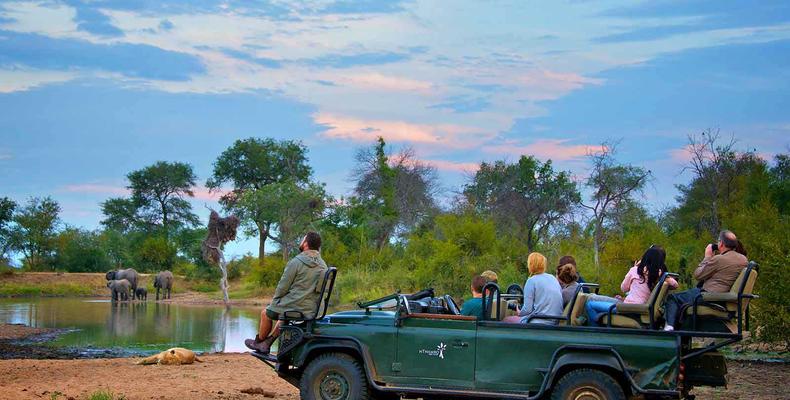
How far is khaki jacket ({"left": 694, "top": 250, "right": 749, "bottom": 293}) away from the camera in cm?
1023

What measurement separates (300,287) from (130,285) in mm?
42053

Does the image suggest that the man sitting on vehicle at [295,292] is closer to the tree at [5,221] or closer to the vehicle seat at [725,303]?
the vehicle seat at [725,303]

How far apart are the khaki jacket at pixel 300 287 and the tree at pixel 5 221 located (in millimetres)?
56576

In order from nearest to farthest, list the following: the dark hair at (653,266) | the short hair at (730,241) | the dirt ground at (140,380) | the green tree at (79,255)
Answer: the dark hair at (653,266) → the short hair at (730,241) → the dirt ground at (140,380) → the green tree at (79,255)

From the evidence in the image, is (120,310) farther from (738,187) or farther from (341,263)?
(738,187)

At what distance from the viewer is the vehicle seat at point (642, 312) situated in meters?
9.61

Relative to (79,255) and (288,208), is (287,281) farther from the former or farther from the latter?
(79,255)

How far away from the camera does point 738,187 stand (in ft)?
125

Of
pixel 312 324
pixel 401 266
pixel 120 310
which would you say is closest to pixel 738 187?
pixel 401 266

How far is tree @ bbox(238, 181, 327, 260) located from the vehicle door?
154 feet

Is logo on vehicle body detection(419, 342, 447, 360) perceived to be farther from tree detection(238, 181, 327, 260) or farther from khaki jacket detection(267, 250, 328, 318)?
tree detection(238, 181, 327, 260)

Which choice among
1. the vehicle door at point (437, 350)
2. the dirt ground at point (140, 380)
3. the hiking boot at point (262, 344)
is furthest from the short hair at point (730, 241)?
the dirt ground at point (140, 380)

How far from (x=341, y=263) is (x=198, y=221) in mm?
32263

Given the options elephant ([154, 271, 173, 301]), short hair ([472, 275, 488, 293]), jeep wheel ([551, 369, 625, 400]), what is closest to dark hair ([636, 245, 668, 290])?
jeep wheel ([551, 369, 625, 400])
